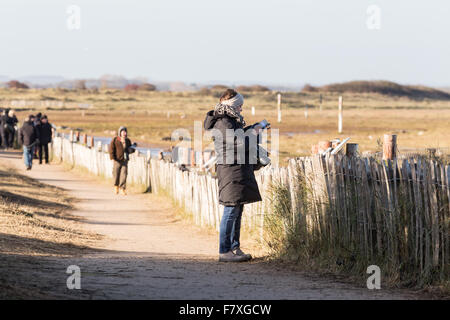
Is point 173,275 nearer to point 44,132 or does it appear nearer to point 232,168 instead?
point 232,168

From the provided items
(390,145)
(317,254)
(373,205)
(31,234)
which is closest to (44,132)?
(31,234)

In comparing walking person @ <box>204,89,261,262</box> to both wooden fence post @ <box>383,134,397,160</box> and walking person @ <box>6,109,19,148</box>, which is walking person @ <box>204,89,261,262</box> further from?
walking person @ <box>6,109,19,148</box>

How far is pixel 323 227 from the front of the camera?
30.6 feet

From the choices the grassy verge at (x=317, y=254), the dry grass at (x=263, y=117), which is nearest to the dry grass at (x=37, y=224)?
the grassy verge at (x=317, y=254)

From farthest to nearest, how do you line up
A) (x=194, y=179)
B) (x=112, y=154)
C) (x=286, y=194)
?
(x=112, y=154) < (x=194, y=179) < (x=286, y=194)

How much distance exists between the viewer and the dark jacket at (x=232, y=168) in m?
9.05

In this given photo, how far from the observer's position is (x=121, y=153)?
64.0 feet

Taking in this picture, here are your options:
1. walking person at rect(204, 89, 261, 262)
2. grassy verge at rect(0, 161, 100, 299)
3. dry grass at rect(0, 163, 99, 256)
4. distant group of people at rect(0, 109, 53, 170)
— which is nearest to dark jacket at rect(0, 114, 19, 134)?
distant group of people at rect(0, 109, 53, 170)

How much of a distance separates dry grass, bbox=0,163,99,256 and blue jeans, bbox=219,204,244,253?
2021mm

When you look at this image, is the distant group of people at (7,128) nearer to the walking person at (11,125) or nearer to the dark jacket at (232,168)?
the walking person at (11,125)
